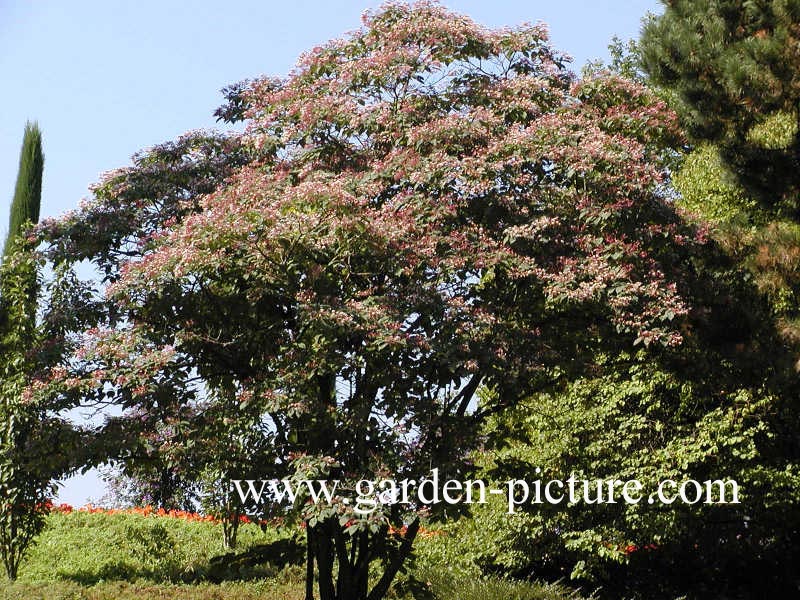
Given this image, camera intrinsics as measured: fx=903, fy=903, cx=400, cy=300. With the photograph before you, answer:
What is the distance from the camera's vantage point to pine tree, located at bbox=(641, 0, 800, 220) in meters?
10.5

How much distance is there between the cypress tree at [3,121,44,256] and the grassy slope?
450 cm

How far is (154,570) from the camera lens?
468 inches

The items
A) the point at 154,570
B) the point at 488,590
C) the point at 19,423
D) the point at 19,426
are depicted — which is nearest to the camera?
the point at 19,423

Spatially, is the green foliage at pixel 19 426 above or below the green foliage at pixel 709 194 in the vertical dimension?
below

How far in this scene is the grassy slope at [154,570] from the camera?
10.4m

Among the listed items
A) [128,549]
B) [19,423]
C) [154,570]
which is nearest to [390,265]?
[19,423]

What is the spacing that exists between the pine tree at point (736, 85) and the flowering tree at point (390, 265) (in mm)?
1876

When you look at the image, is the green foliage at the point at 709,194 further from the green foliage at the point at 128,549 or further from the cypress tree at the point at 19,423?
the cypress tree at the point at 19,423

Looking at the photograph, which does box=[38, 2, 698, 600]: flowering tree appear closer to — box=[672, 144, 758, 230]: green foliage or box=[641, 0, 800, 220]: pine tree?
box=[641, 0, 800, 220]: pine tree

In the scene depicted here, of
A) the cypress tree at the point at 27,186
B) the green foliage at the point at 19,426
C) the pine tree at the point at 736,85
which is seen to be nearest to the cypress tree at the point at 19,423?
the green foliage at the point at 19,426

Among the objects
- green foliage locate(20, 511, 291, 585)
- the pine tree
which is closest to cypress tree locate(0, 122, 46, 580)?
green foliage locate(20, 511, 291, 585)

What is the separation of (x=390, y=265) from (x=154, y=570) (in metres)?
6.48

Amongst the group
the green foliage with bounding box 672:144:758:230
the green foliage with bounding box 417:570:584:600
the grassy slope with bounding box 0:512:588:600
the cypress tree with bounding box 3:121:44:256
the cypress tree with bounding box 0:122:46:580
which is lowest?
the green foliage with bounding box 417:570:584:600

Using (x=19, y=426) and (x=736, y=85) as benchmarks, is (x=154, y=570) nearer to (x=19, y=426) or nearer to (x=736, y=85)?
(x=19, y=426)
